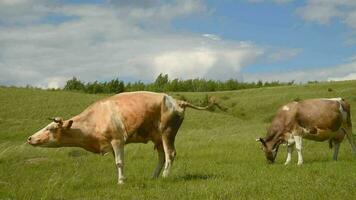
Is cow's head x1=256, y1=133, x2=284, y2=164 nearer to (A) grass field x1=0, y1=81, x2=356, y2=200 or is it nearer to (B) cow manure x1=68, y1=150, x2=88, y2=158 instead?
(A) grass field x1=0, y1=81, x2=356, y2=200

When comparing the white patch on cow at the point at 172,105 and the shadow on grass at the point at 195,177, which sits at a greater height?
the white patch on cow at the point at 172,105

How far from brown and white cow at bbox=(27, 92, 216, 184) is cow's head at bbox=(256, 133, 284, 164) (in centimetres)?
868

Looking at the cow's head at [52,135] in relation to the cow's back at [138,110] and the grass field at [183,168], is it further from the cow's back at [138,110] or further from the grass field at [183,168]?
the cow's back at [138,110]

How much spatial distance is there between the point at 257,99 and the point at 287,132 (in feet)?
143

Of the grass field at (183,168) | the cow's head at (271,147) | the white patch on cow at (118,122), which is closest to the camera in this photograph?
the grass field at (183,168)

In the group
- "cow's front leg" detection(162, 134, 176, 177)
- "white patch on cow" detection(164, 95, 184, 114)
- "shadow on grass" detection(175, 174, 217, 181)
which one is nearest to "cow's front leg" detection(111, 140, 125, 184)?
"cow's front leg" detection(162, 134, 176, 177)

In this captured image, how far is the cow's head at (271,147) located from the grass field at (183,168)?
431mm

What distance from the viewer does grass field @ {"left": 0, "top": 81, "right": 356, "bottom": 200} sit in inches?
525

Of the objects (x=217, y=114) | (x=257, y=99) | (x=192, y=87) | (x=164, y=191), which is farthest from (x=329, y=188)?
(x=192, y=87)

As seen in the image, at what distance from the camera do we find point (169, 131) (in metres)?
17.5

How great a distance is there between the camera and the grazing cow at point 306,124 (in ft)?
82.7

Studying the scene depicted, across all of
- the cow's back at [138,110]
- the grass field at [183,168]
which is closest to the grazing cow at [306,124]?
the grass field at [183,168]

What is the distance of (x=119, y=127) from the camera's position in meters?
16.8

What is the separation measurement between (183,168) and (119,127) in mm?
5001
